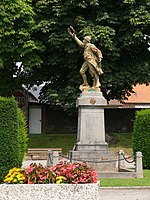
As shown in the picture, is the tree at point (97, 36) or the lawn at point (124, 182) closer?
the lawn at point (124, 182)

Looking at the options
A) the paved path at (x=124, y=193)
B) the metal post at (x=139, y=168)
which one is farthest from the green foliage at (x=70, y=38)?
the paved path at (x=124, y=193)

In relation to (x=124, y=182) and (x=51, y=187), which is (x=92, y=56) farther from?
(x=51, y=187)

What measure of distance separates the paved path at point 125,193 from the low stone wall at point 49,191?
164 inches

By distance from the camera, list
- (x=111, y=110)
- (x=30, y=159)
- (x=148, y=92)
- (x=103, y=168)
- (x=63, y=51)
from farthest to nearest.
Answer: (x=148, y=92), (x=111, y=110), (x=63, y=51), (x=30, y=159), (x=103, y=168)

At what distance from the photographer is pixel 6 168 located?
11.8 metres

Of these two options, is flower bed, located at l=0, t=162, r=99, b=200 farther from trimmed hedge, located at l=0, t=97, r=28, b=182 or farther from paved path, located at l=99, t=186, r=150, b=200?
trimmed hedge, located at l=0, t=97, r=28, b=182

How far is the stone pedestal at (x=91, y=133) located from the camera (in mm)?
16609

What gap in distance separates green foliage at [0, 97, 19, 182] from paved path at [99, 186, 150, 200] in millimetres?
2802

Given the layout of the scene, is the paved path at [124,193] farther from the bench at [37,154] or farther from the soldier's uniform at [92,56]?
the bench at [37,154]

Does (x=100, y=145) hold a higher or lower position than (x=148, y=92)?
lower

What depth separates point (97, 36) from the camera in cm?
2361

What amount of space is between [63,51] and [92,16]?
2.88m

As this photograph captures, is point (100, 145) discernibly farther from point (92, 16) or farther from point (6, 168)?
point (92, 16)

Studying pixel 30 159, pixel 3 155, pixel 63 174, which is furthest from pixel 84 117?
pixel 63 174
